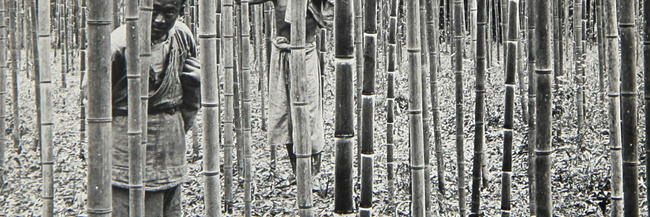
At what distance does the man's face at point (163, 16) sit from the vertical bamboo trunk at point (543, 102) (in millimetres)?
1460

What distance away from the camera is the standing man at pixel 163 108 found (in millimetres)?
2736

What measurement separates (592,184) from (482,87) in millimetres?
1619

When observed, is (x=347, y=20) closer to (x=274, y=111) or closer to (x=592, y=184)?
(x=274, y=111)

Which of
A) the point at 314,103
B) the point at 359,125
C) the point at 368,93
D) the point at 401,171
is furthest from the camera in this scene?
the point at 401,171

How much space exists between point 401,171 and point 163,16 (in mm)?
2827

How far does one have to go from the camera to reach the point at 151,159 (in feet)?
9.50

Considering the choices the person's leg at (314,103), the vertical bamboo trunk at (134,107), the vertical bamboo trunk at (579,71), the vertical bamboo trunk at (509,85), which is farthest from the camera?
the vertical bamboo trunk at (579,71)

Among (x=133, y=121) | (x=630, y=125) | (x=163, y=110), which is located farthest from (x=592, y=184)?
(x=133, y=121)

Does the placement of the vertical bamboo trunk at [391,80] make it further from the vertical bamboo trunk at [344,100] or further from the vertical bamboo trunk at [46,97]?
the vertical bamboo trunk at [46,97]

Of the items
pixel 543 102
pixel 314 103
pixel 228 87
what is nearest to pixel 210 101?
pixel 543 102

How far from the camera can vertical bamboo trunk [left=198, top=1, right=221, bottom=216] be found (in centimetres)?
212

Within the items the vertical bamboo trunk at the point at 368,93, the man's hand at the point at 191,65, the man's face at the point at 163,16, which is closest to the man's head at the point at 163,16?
the man's face at the point at 163,16

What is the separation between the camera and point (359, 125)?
4773 millimetres

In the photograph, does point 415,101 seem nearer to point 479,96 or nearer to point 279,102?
point 479,96
